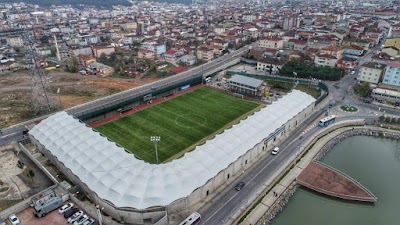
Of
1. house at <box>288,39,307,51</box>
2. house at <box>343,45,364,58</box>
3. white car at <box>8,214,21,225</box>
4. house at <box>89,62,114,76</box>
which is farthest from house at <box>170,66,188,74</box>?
white car at <box>8,214,21,225</box>

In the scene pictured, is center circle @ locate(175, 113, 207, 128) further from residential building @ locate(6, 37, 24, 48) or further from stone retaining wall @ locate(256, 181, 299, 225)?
residential building @ locate(6, 37, 24, 48)

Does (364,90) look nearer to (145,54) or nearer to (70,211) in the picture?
(70,211)

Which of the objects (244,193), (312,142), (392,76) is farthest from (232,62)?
(244,193)

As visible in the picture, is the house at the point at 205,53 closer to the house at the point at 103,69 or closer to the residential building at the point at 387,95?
the house at the point at 103,69

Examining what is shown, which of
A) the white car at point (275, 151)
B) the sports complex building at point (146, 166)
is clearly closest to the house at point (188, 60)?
the sports complex building at point (146, 166)

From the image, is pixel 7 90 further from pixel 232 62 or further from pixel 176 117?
pixel 232 62

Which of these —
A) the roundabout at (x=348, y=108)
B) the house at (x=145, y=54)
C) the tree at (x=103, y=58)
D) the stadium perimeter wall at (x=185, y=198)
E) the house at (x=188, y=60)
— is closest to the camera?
the stadium perimeter wall at (x=185, y=198)
